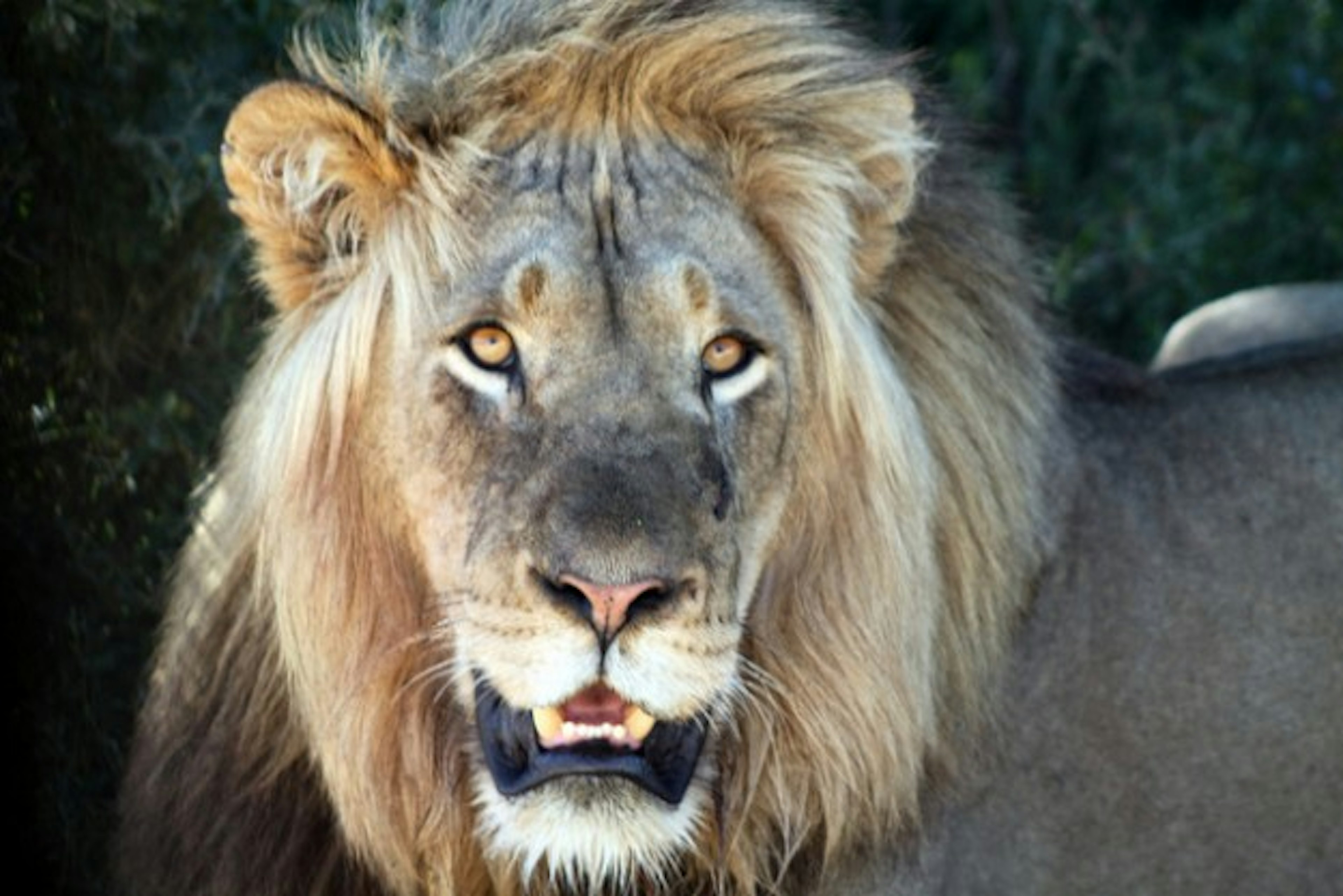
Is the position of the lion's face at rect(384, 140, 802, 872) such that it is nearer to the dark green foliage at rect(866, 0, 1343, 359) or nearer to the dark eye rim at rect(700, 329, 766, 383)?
the dark eye rim at rect(700, 329, 766, 383)

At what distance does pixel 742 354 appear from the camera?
3951 mm

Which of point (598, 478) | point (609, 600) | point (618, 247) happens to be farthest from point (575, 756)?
point (618, 247)

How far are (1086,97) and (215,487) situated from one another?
16.0ft

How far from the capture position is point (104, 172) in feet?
18.3

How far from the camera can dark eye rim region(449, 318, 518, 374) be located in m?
3.86

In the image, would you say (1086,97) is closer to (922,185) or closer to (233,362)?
(233,362)

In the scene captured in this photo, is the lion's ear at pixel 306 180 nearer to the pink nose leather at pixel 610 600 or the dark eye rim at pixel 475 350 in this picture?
the dark eye rim at pixel 475 350

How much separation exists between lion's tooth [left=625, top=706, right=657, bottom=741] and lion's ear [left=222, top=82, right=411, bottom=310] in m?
0.89

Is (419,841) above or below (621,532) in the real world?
below

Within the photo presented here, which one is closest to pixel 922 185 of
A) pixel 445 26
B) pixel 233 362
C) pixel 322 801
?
pixel 445 26

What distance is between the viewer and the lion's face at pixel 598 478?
3.60 meters

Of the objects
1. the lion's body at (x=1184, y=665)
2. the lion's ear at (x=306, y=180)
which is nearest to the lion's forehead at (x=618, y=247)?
the lion's ear at (x=306, y=180)

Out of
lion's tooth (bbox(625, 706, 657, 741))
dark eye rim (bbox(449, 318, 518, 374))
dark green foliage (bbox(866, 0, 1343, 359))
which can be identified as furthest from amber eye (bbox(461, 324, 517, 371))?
dark green foliage (bbox(866, 0, 1343, 359))

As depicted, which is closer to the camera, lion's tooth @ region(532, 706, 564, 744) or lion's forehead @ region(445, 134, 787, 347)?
lion's tooth @ region(532, 706, 564, 744)
